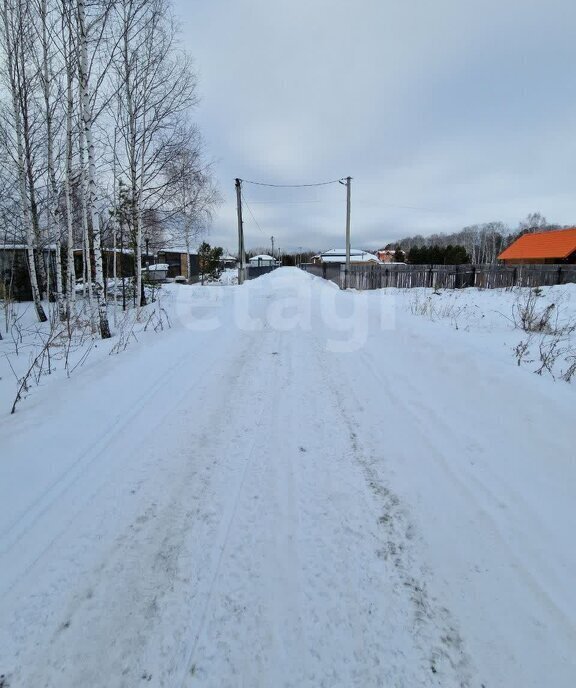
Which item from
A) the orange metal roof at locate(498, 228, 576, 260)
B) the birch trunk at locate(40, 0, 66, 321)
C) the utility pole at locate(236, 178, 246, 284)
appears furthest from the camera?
the orange metal roof at locate(498, 228, 576, 260)

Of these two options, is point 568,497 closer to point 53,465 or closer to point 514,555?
point 514,555

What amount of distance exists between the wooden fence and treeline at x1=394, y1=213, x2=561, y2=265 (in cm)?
3595

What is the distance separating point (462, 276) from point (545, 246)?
62.9 feet

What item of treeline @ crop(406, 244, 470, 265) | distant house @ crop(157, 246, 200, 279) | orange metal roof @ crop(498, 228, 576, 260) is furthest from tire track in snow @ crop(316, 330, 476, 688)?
treeline @ crop(406, 244, 470, 265)

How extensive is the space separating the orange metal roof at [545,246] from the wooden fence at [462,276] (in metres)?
16.0

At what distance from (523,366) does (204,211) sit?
68.9 feet

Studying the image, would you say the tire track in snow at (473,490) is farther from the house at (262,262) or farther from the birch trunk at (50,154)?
the house at (262,262)

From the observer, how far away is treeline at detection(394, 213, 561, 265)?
54972mm

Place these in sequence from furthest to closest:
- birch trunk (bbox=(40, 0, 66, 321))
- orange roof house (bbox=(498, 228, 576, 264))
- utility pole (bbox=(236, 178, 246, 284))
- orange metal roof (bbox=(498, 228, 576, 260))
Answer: orange metal roof (bbox=(498, 228, 576, 260)), orange roof house (bbox=(498, 228, 576, 264)), utility pole (bbox=(236, 178, 246, 284)), birch trunk (bbox=(40, 0, 66, 321))

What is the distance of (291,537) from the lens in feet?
6.91

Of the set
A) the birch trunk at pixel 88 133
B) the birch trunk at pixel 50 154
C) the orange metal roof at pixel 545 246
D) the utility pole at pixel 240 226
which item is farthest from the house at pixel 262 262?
the birch trunk at pixel 88 133

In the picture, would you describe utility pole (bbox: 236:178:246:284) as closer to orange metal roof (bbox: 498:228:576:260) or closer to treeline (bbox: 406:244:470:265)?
orange metal roof (bbox: 498:228:576:260)

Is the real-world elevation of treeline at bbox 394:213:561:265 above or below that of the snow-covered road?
above

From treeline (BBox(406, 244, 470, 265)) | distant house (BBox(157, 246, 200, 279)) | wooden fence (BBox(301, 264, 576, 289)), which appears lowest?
wooden fence (BBox(301, 264, 576, 289))
